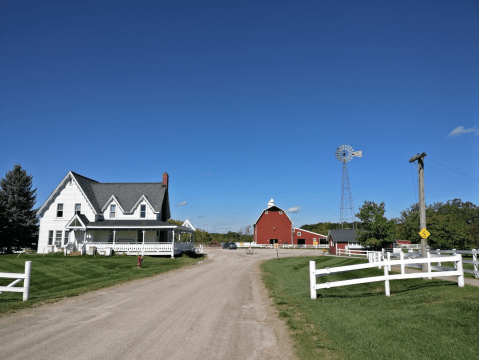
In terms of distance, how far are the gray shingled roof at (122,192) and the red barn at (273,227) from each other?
39.2 meters

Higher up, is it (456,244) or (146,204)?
(146,204)

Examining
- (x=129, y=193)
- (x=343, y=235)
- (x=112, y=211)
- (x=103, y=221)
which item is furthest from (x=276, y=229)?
(x=103, y=221)

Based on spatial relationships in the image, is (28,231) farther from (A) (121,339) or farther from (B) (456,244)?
(B) (456,244)

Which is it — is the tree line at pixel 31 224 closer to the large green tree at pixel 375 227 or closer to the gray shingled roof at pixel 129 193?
the large green tree at pixel 375 227

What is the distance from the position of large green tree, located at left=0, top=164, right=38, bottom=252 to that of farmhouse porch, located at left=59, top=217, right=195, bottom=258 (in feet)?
36.3

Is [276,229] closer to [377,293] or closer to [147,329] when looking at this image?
[377,293]

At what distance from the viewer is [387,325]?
7652 millimetres

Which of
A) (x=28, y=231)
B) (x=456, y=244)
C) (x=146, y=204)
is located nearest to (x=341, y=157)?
(x=456, y=244)

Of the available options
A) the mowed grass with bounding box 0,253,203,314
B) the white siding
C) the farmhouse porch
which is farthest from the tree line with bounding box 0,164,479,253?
the mowed grass with bounding box 0,253,203,314

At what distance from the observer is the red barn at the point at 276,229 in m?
77.2

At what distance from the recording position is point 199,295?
1355 centimetres

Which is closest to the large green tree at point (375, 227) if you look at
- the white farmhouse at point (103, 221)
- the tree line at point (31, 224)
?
the tree line at point (31, 224)

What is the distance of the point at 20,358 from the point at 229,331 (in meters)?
4.35

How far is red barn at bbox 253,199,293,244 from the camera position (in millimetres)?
77250
